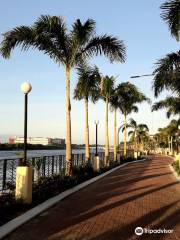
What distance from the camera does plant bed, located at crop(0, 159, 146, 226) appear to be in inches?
337

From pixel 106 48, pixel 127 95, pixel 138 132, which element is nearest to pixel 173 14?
pixel 106 48

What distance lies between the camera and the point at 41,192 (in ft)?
36.1

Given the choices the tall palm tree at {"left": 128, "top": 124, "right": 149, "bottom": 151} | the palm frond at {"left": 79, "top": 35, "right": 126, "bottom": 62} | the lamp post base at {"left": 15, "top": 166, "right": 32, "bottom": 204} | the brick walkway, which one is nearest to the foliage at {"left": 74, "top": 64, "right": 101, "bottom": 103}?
the palm frond at {"left": 79, "top": 35, "right": 126, "bottom": 62}

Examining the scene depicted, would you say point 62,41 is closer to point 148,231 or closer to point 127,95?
point 148,231

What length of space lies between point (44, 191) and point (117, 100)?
2393 cm

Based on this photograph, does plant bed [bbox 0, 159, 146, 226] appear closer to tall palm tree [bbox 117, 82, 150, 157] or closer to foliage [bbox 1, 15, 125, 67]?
foliage [bbox 1, 15, 125, 67]

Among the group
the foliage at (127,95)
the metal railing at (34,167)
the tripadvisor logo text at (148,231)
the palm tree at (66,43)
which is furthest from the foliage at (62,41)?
the foliage at (127,95)

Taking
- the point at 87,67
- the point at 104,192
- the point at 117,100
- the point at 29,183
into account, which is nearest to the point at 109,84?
the point at 117,100

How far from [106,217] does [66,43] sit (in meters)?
9.15

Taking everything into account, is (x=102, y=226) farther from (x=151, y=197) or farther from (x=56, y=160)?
(x=56, y=160)

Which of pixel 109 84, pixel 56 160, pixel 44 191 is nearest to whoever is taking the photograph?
pixel 44 191

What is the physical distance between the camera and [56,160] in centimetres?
1788

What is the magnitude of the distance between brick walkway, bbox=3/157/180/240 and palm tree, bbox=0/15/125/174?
4341 mm

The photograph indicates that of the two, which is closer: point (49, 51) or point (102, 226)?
point (102, 226)
